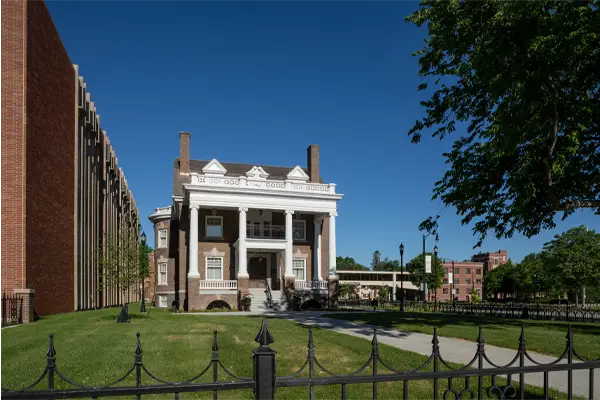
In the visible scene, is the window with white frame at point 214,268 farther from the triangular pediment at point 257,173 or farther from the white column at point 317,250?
the white column at point 317,250

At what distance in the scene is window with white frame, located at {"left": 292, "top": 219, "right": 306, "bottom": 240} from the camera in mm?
41875

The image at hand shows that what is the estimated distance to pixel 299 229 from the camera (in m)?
42.1

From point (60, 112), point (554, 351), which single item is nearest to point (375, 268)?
point (60, 112)

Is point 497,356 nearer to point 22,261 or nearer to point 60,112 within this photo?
point 22,261

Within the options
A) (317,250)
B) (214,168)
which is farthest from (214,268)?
(317,250)

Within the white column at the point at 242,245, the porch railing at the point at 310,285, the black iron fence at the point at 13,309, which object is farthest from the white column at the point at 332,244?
the black iron fence at the point at 13,309

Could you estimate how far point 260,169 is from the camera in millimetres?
41781

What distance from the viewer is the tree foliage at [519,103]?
8883 millimetres

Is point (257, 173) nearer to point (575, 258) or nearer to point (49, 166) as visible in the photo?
point (49, 166)

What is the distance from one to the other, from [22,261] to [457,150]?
65.0 ft

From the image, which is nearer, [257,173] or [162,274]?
[257,173]

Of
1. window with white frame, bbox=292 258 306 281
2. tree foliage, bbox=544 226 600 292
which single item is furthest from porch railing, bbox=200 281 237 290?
tree foliage, bbox=544 226 600 292

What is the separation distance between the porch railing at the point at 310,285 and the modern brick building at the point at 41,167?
1618 cm

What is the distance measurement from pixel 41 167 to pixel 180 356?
18732 mm
